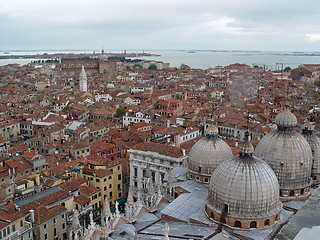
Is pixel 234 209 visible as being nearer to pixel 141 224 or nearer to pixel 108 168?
pixel 141 224

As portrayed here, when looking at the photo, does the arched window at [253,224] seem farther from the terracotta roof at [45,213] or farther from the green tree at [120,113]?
the green tree at [120,113]

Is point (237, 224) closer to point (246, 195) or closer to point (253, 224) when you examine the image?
point (253, 224)

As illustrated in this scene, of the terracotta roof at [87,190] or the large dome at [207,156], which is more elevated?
the large dome at [207,156]

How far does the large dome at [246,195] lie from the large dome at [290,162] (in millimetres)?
2764

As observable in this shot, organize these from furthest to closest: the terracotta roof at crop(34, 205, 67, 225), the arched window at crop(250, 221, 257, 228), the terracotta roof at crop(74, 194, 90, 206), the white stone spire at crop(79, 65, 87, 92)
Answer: the white stone spire at crop(79, 65, 87, 92)
the terracotta roof at crop(74, 194, 90, 206)
the terracotta roof at crop(34, 205, 67, 225)
the arched window at crop(250, 221, 257, 228)

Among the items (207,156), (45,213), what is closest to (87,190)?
(45,213)

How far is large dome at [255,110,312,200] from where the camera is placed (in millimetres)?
17812

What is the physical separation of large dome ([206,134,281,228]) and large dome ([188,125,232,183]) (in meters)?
5.12

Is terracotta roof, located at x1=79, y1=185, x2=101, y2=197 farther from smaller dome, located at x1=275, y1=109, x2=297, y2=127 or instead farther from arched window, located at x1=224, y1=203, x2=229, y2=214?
smaller dome, located at x1=275, y1=109, x2=297, y2=127

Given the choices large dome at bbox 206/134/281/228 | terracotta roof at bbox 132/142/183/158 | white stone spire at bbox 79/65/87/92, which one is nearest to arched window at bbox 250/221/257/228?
large dome at bbox 206/134/281/228

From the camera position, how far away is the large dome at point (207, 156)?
2061cm

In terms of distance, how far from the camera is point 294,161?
17.8 metres

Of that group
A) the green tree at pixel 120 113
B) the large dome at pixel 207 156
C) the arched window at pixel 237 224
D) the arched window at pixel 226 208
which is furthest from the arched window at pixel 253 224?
the green tree at pixel 120 113

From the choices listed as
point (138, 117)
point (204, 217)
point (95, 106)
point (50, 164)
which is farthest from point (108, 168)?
point (95, 106)
